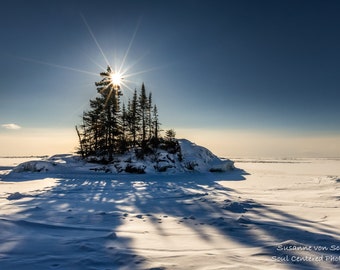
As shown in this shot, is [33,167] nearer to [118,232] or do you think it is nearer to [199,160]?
[199,160]

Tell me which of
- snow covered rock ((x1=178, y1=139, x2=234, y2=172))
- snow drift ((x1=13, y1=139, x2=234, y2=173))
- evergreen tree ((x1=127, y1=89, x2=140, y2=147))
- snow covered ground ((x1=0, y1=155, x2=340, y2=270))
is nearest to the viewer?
snow covered ground ((x1=0, y1=155, x2=340, y2=270))

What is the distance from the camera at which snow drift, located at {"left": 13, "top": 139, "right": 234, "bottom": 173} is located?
1283 inches

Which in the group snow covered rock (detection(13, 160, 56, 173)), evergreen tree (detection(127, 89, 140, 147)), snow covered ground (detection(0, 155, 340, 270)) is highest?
evergreen tree (detection(127, 89, 140, 147))

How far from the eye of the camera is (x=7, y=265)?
4.47 meters

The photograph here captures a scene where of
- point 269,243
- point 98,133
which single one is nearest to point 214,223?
point 269,243

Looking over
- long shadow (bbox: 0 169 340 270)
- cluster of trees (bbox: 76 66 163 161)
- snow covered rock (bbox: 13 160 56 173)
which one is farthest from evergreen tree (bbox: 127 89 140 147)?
long shadow (bbox: 0 169 340 270)

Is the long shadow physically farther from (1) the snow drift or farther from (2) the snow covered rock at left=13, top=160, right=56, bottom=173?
(1) the snow drift

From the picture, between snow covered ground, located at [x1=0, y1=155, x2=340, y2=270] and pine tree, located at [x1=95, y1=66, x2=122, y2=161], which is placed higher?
pine tree, located at [x1=95, y1=66, x2=122, y2=161]

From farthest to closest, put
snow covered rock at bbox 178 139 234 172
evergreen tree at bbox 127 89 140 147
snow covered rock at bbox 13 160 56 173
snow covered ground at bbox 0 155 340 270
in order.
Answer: evergreen tree at bbox 127 89 140 147
snow covered rock at bbox 178 139 234 172
snow covered rock at bbox 13 160 56 173
snow covered ground at bbox 0 155 340 270

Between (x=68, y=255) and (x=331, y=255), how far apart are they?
480 cm

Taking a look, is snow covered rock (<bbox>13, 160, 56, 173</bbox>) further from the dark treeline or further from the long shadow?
the long shadow

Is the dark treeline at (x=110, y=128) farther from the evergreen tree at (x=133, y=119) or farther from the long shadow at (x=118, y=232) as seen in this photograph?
the long shadow at (x=118, y=232)

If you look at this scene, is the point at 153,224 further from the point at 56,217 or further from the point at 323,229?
the point at 323,229

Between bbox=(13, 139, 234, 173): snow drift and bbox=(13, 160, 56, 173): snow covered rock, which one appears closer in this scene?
bbox=(13, 160, 56, 173): snow covered rock
